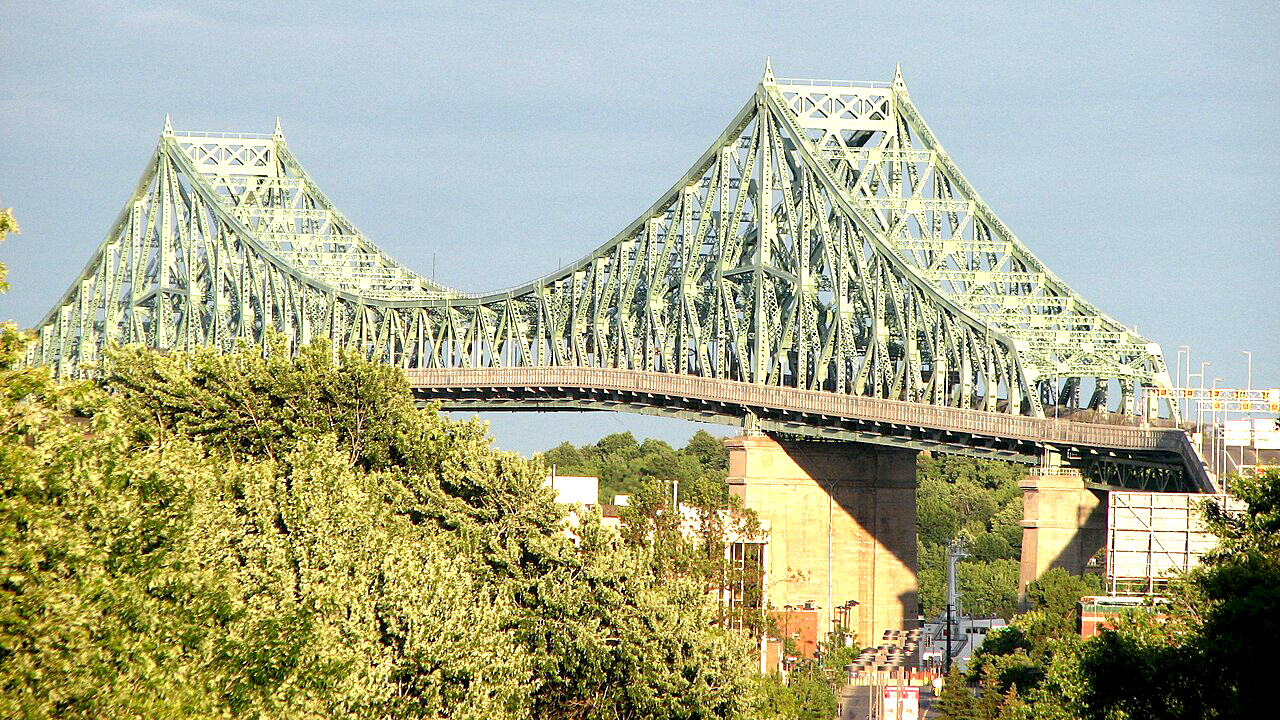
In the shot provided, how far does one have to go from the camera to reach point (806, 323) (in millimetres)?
140625

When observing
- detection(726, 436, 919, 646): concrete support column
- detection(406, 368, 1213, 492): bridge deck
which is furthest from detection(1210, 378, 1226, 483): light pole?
detection(726, 436, 919, 646): concrete support column

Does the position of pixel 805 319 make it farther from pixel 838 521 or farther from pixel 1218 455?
pixel 1218 455

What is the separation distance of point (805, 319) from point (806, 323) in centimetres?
34

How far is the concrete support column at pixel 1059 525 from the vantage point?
111 metres

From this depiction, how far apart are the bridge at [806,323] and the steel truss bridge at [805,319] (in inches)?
6.7

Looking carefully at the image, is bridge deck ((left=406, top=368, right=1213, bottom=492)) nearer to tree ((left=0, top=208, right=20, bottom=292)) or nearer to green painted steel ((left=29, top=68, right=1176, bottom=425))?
green painted steel ((left=29, top=68, right=1176, bottom=425))

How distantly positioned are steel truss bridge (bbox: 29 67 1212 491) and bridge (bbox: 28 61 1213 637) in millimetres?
171

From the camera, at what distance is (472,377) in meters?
156

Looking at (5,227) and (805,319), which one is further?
(805,319)

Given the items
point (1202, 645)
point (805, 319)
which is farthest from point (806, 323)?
point (1202, 645)

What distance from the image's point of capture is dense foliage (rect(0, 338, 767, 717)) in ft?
131

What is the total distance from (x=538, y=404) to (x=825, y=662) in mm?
47866

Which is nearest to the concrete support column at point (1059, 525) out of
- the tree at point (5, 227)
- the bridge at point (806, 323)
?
the bridge at point (806, 323)

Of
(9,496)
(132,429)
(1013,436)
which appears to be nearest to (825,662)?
(1013,436)
